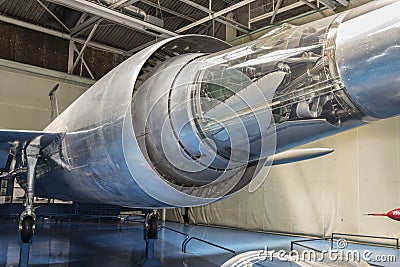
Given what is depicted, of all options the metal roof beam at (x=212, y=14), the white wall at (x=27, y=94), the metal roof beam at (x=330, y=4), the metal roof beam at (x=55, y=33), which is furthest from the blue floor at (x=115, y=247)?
the metal roof beam at (x=55, y=33)

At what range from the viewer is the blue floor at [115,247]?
504 centimetres

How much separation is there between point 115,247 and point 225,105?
15.9 ft

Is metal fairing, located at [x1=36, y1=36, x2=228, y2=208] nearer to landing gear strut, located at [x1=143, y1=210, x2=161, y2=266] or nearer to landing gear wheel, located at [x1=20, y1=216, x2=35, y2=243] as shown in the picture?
landing gear wheel, located at [x1=20, y1=216, x2=35, y2=243]

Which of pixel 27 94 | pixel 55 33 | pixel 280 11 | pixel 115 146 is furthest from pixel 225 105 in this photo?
pixel 55 33

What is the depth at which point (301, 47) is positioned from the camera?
1869mm

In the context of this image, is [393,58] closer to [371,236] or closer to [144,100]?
[144,100]

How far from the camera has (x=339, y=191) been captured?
8.66m

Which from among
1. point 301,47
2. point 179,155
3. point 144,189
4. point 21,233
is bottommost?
point 21,233

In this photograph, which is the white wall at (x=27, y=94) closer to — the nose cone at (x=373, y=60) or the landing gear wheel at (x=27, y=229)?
the landing gear wheel at (x=27, y=229)

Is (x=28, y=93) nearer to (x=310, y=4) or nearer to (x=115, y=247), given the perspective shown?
(x=115, y=247)

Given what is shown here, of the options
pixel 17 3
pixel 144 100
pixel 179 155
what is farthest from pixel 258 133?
pixel 17 3

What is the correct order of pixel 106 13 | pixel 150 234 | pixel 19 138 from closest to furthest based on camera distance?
pixel 19 138
pixel 150 234
pixel 106 13

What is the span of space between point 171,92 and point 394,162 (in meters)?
A: 7.09

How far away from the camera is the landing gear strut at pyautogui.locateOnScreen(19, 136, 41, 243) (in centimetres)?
426
